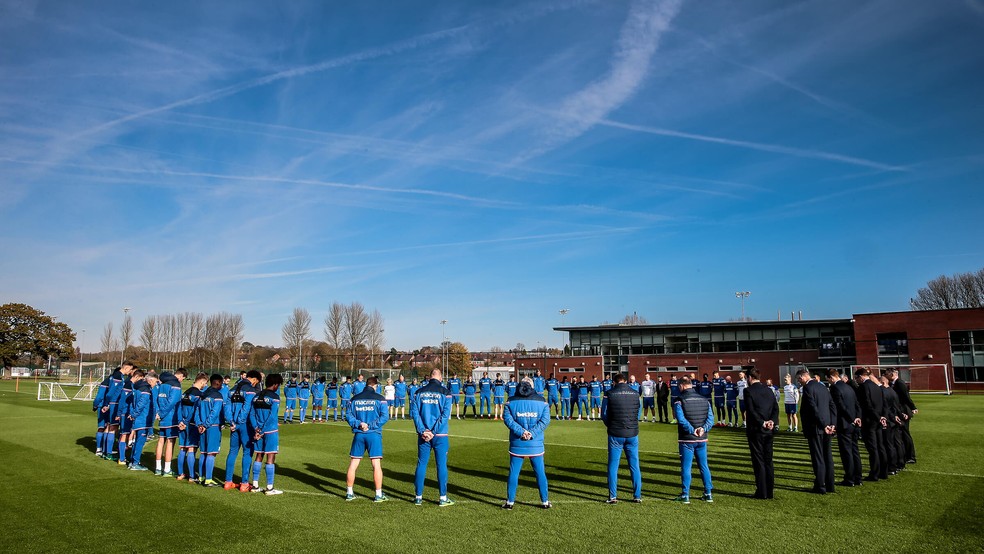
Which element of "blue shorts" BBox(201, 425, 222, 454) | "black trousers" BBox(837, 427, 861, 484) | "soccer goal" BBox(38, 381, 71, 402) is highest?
"blue shorts" BBox(201, 425, 222, 454)

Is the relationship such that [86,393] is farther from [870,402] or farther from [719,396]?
[870,402]

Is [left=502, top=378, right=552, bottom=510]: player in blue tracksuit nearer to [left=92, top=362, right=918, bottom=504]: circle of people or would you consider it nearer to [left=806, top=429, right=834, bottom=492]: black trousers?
[left=92, top=362, right=918, bottom=504]: circle of people

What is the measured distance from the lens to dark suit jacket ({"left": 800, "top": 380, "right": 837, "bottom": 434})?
30.9ft

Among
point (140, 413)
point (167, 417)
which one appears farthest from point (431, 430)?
point (140, 413)

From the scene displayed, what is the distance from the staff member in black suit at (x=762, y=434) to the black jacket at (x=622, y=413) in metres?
1.90

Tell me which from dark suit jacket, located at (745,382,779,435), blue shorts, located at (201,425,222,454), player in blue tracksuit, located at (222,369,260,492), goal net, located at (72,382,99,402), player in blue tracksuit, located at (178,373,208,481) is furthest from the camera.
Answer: goal net, located at (72,382,99,402)

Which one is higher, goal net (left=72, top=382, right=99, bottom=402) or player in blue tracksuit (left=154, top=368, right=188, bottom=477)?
player in blue tracksuit (left=154, top=368, right=188, bottom=477)

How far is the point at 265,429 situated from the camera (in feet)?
31.5

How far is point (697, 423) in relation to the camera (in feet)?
29.1

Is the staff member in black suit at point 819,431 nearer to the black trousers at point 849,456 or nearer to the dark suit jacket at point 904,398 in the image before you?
the black trousers at point 849,456

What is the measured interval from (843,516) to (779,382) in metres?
55.0

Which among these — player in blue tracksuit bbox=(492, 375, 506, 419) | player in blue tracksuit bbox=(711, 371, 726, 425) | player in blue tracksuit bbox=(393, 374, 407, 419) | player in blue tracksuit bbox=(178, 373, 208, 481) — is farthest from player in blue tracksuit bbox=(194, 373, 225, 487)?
player in blue tracksuit bbox=(711, 371, 726, 425)

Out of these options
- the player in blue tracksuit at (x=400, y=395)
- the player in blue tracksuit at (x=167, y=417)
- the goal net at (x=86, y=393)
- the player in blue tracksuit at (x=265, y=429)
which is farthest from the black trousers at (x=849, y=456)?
the goal net at (x=86, y=393)

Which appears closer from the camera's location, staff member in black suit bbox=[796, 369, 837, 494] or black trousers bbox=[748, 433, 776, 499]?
black trousers bbox=[748, 433, 776, 499]
